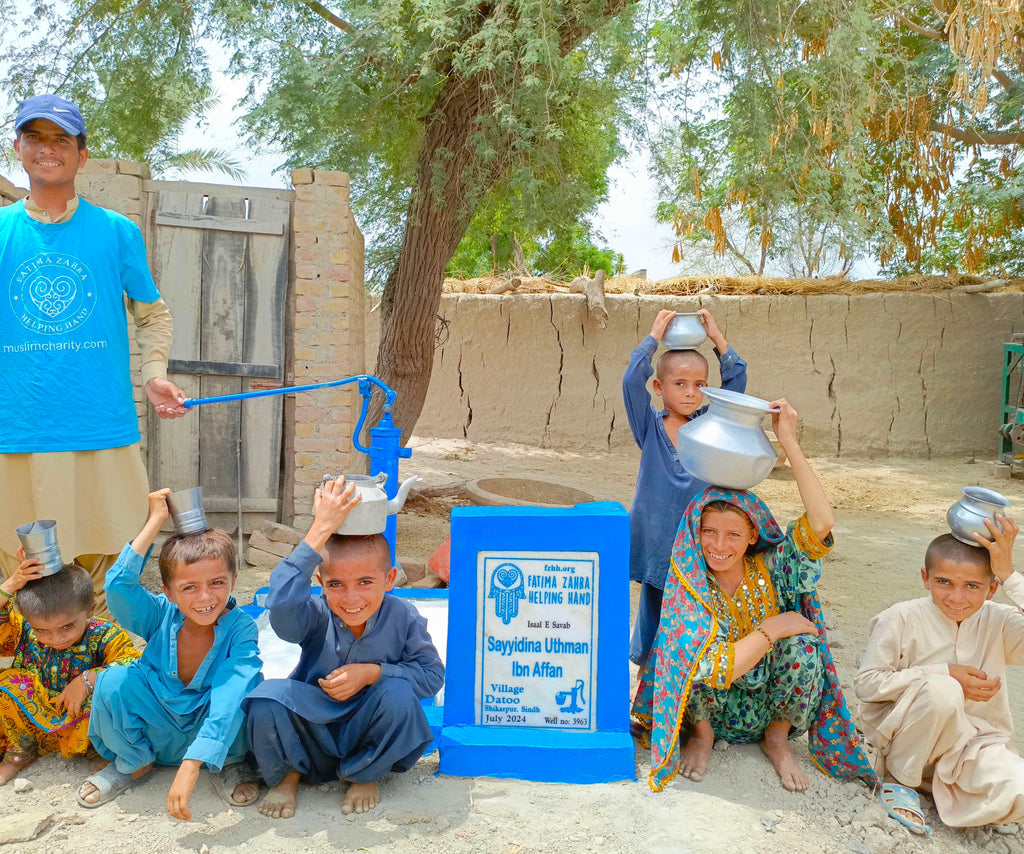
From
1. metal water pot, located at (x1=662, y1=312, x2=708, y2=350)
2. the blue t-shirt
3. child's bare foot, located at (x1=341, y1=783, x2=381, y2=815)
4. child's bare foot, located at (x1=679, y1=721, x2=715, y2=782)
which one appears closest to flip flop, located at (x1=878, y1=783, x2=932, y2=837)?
child's bare foot, located at (x1=679, y1=721, x2=715, y2=782)

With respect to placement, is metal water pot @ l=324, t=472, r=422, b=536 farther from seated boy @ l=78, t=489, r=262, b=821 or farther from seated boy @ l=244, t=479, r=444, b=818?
seated boy @ l=78, t=489, r=262, b=821

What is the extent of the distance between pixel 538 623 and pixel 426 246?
434 cm

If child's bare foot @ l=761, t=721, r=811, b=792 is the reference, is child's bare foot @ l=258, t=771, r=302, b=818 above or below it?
below

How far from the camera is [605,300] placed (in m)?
9.78

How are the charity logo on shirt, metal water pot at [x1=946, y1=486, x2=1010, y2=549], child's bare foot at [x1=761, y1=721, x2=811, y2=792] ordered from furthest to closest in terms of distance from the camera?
the charity logo on shirt → child's bare foot at [x1=761, y1=721, x2=811, y2=792] → metal water pot at [x1=946, y1=486, x2=1010, y2=549]

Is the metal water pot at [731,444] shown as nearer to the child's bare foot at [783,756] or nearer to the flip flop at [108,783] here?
the child's bare foot at [783,756]

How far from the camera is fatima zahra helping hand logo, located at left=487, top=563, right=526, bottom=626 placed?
9.30 feet

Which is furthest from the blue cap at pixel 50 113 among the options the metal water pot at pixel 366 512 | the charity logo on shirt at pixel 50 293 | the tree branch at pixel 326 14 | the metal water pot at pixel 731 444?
the tree branch at pixel 326 14

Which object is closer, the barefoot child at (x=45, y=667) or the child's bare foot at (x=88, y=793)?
the child's bare foot at (x=88, y=793)

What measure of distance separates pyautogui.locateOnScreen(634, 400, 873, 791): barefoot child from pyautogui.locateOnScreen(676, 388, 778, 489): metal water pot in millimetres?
79

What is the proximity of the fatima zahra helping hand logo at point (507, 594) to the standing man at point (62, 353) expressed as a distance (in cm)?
136

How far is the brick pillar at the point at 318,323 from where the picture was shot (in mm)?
5457

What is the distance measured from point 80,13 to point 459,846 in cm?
665

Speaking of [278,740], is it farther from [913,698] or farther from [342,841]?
[913,698]
